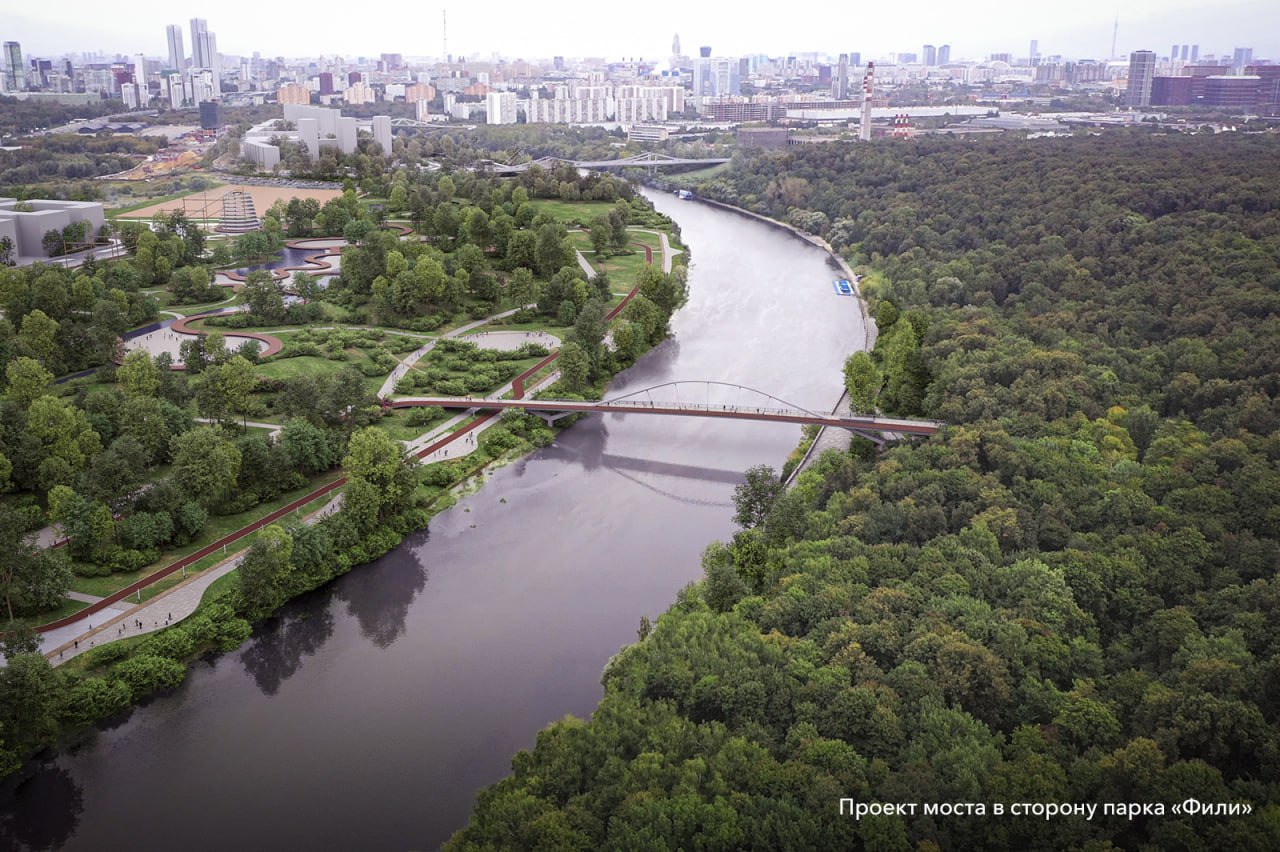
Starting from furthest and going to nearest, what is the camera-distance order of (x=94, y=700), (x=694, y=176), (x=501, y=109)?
(x=501, y=109)
(x=694, y=176)
(x=94, y=700)

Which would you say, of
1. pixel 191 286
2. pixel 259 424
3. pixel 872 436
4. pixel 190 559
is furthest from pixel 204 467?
pixel 191 286

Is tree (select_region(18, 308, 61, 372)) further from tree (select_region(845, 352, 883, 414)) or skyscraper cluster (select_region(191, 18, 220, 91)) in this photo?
skyscraper cluster (select_region(191, 18, 220, 91))

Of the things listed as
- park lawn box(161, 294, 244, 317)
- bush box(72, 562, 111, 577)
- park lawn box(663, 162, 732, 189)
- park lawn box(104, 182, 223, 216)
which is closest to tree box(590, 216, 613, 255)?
park lawn box(161, 294, 244, 317)

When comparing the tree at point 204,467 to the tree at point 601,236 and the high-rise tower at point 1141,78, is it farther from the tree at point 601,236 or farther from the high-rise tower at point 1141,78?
the high-rise tower at point 1141,78

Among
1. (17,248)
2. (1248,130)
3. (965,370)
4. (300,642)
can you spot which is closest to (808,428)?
(965,370)

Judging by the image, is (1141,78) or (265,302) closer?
(265,302)

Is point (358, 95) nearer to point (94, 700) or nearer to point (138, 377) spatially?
point (138, 377)

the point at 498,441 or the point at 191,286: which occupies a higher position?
the point at 191,286
